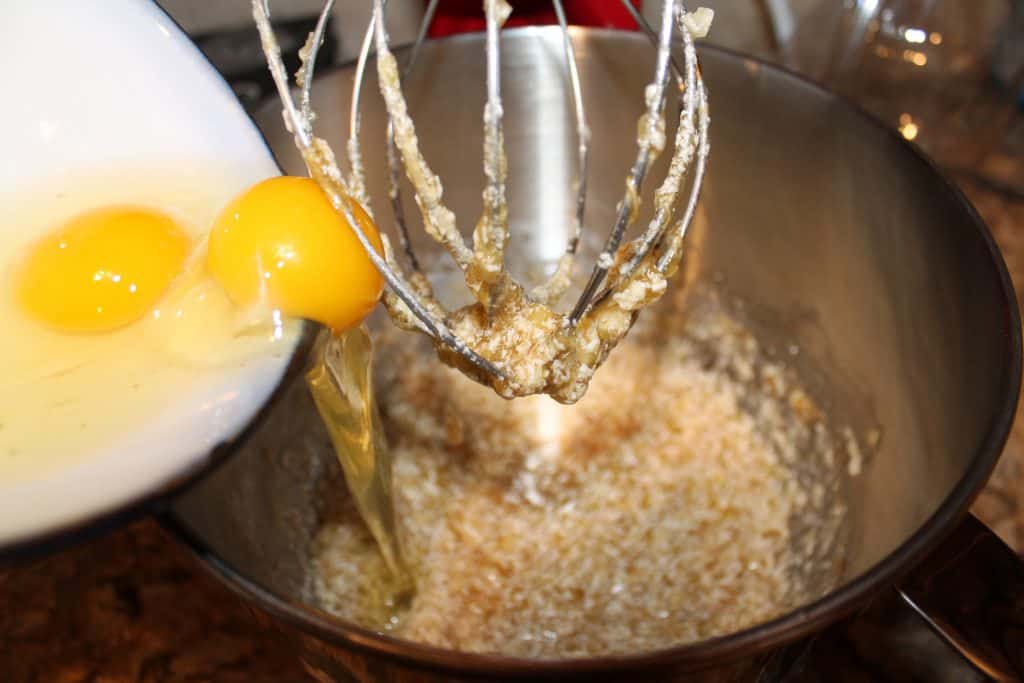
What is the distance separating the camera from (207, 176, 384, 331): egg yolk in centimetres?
46

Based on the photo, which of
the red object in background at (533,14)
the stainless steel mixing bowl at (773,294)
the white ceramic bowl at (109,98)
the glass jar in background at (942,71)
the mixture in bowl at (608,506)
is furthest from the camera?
the glass jar in background at (942,71)

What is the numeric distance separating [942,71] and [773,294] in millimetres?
472

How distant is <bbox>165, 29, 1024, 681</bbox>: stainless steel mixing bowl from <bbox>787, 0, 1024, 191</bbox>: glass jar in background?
380 mm

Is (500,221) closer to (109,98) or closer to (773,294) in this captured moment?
(109,98)

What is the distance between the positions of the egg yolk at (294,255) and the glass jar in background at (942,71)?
0.77 m

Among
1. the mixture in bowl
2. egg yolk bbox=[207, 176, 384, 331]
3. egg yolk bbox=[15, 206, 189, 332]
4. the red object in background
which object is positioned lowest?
the mixture in bowl

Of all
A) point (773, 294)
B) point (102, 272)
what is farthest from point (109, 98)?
point (773, 294)

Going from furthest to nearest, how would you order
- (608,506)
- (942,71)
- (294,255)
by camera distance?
(942,71), (608,506), (294,255)

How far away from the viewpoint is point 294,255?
466 millimetres

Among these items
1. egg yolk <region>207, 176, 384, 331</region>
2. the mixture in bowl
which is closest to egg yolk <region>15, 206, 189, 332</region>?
egg yolk <region>207, 176, 384, 331</region>

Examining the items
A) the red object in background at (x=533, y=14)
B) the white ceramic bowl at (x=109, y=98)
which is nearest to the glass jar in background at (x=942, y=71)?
the red object in background at (x=533, y=14)

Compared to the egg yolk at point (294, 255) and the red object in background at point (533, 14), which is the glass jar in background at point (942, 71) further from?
the egg yolk at point (294, 255)

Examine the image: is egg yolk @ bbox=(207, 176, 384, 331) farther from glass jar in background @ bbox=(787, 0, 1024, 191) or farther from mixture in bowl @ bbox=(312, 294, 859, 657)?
glass jar in background @ bbox=(787, 0, 1024, 191)

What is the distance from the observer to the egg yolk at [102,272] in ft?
1.59
